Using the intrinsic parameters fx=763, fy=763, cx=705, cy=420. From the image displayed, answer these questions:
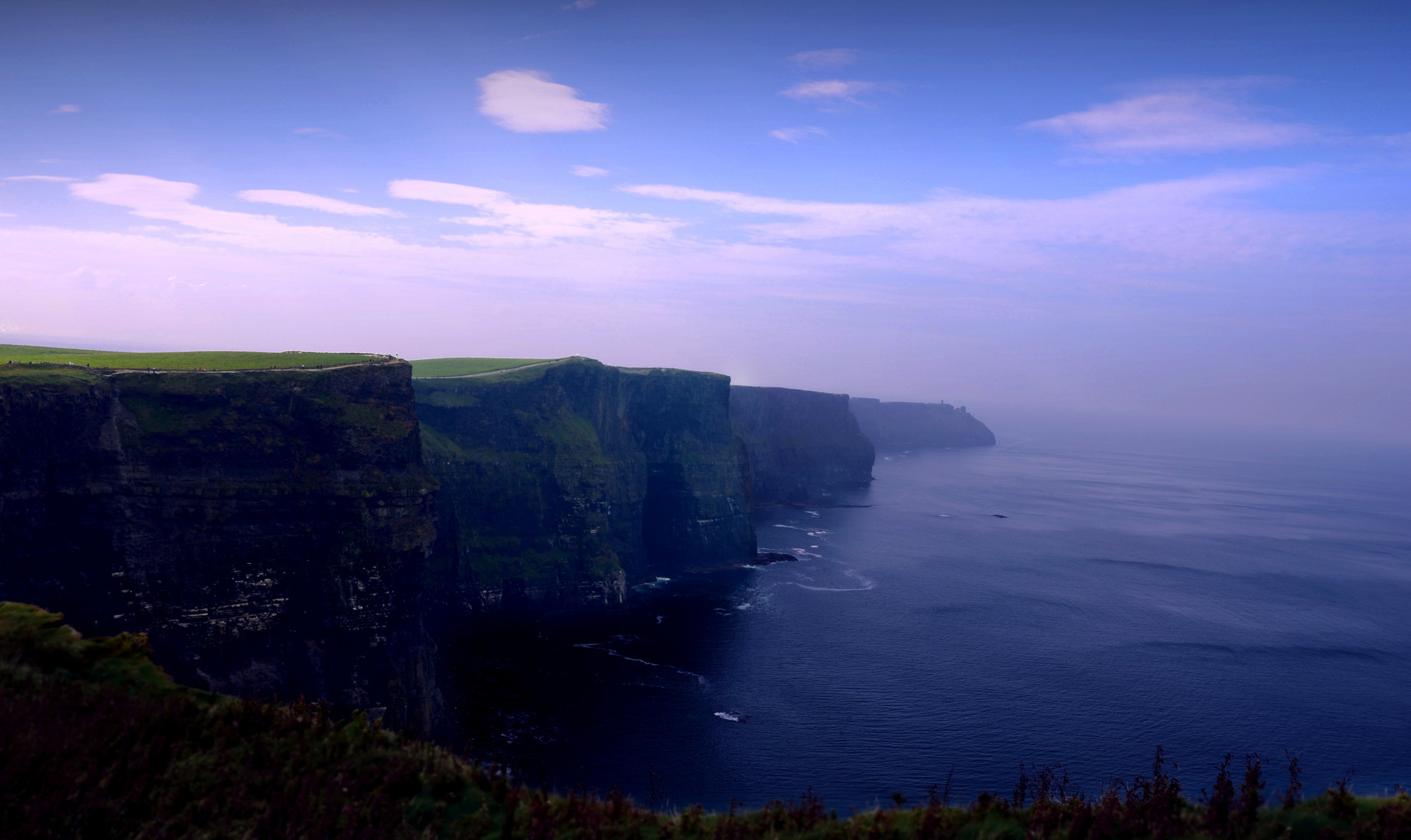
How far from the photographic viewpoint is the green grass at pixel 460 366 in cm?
13075

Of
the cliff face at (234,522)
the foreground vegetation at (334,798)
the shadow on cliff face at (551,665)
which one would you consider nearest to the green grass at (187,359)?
the cliff face at (234,522)

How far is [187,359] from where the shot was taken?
3147 inches

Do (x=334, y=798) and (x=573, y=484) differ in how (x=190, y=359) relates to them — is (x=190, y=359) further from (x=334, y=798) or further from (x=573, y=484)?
(x=334, y=798)

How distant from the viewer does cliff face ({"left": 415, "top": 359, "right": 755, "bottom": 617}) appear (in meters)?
101

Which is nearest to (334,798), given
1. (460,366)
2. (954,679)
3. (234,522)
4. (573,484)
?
(234,522)

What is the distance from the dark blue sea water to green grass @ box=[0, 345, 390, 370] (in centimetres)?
3662

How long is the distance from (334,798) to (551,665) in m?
70.2

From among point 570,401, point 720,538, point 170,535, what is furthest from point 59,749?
point 720,538

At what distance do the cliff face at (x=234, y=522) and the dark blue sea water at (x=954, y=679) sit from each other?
1512 cm

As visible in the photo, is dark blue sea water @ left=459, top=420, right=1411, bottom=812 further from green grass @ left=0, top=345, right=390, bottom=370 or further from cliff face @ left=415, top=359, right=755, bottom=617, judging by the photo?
green grass @ left=0, top=345, right=390, bottom=370

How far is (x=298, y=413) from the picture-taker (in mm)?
67250

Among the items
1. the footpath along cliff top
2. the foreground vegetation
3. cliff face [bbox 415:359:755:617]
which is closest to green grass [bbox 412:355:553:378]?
cliff face [bbox 415:359:755:617]

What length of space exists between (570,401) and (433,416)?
2250 cm

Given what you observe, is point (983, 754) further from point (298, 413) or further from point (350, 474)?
point (298, 413)
